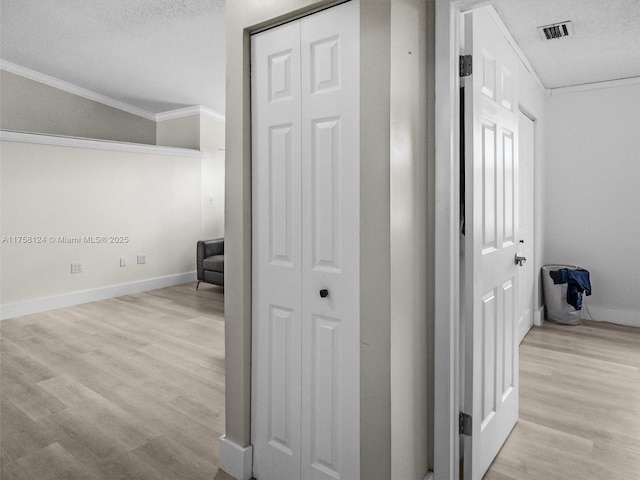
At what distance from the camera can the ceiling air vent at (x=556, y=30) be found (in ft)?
9.27

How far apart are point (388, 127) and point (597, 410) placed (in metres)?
2.26

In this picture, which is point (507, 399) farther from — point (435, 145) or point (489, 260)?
point (435, 145)

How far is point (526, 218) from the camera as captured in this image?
3809 millimetres

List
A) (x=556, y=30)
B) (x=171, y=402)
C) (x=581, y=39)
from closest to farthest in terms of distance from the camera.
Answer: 1. (x=171, y=402)
2. (x=556, y=30)
3. (x=581, y=39)

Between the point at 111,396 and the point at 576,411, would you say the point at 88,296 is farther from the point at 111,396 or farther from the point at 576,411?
the point at 576,411

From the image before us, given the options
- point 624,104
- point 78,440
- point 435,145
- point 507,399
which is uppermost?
point 624,104

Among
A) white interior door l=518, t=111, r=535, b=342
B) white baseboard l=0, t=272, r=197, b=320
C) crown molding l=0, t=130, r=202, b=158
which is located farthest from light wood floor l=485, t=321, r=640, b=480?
crown molding l=0, t=130, r=202, b=158

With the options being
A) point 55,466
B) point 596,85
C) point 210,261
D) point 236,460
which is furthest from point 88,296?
point 596,85

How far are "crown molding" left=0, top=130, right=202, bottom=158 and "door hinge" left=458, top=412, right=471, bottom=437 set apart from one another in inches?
194

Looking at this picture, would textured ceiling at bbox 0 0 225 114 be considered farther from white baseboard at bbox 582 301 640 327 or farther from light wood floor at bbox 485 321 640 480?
white baseboard at bbox 582 301 640 327

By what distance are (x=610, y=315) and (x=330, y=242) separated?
4.00 m

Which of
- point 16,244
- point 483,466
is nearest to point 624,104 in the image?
point 483,466

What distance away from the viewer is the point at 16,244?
14.6 ft

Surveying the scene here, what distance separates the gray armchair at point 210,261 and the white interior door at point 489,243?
3.74 metres
